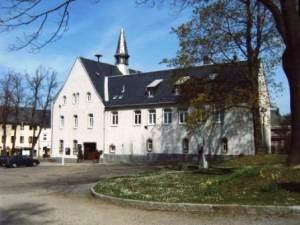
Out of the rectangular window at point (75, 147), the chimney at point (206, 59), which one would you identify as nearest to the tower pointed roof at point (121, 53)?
the rectangular window at point (75, 147)

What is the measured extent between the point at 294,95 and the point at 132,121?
39.6 meters

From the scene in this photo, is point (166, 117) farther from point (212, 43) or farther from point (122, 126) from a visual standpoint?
point (212, 43)

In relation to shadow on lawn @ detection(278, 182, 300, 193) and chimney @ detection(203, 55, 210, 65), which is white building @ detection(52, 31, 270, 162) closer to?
chimney @ detection(203, 55, 210, 65)

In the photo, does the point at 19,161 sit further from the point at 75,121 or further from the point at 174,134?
the point at 174,134

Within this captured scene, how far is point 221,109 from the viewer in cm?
3656

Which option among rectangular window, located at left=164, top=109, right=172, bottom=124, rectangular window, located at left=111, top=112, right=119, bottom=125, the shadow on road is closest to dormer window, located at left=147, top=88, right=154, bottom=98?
rectangular window, located at left=164, top=109, right=172, bottom=124

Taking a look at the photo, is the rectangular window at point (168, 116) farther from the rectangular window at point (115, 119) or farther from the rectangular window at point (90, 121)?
the rectangular window at point (90, 121)

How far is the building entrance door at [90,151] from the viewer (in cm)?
5800

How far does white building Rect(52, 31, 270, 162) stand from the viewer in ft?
154

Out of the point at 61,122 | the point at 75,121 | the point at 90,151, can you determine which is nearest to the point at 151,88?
the point at 90,151

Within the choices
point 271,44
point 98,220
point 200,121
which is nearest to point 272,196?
point 98,220

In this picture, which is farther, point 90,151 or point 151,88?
point 90,151

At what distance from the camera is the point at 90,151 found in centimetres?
5956

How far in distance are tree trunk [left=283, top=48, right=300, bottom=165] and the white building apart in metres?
23.2
